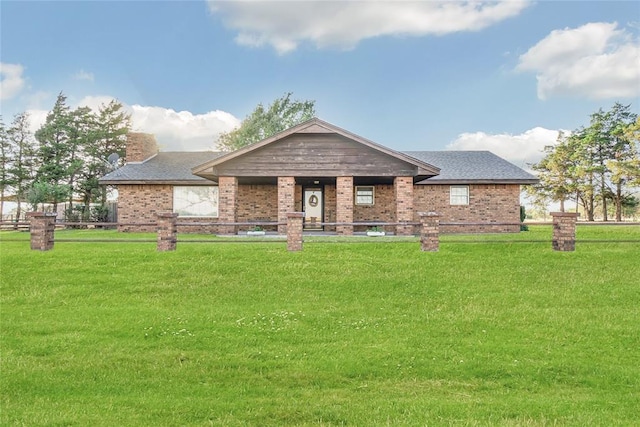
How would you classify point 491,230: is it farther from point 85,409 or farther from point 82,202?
point 82,202

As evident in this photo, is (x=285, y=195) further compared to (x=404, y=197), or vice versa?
(x=285, y=195)

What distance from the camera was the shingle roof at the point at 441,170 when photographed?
2273 cm

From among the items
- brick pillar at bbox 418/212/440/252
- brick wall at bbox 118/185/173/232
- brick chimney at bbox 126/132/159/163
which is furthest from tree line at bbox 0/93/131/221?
brick pillar at bbox 418/212/440/252

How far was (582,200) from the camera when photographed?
43469 millimetres

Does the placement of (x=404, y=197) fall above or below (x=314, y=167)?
below

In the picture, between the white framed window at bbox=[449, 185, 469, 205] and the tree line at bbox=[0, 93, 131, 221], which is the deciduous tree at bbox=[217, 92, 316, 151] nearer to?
the tree line at bbox=[0, 93, 131, 221]

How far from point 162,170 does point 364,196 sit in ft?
36.0

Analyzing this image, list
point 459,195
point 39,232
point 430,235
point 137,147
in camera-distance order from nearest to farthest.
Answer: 1. point 430,235
2. point 39,232
3. point 459,195
4. point 137,147

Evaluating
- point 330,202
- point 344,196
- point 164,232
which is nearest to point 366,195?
point 330,202

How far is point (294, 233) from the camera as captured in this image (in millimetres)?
12805

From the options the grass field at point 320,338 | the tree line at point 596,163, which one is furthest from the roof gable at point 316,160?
the tree line at point 596,163

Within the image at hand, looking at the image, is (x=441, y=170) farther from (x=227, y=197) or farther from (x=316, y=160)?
(x=227, y=197)

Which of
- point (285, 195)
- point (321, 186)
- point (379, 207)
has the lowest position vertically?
point (379, 207)

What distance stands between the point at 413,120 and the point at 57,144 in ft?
92.7
